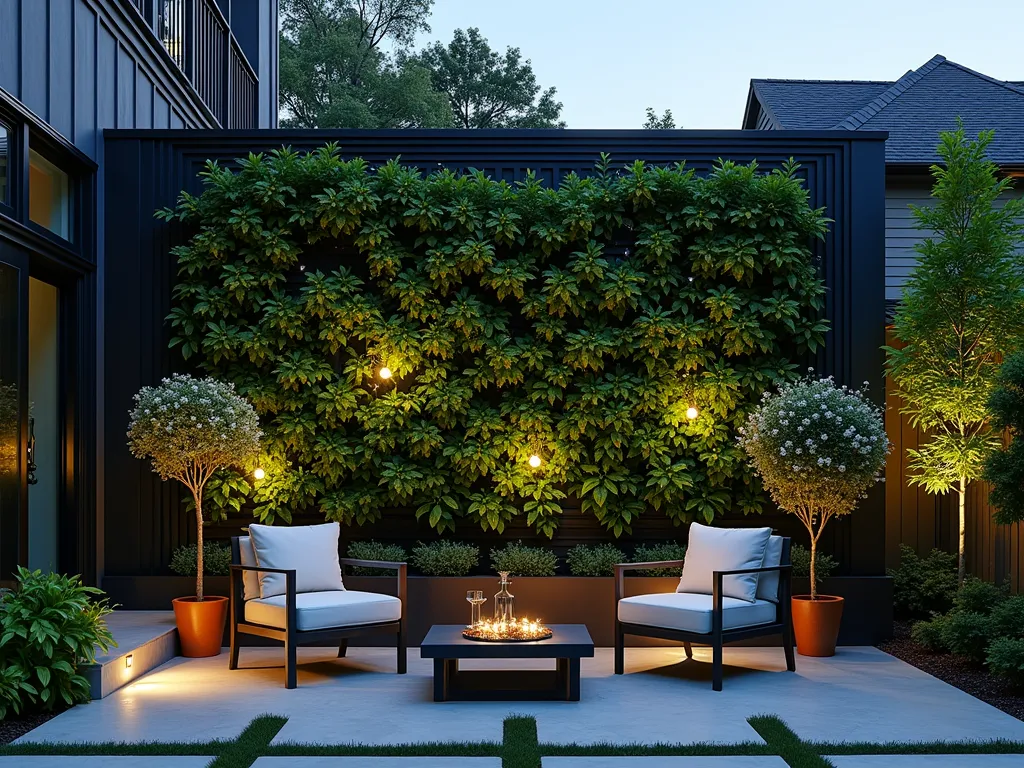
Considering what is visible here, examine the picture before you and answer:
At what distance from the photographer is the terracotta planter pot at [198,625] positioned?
6.43 metres

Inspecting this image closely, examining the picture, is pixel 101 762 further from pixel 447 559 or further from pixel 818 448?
pixel 818 448

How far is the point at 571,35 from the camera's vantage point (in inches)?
915

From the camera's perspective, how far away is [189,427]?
21.0 ft

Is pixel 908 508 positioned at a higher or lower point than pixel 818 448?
lower

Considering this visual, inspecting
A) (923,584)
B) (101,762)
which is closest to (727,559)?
(923,584)

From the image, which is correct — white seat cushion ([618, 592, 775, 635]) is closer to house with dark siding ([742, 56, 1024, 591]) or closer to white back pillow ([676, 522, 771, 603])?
white back pillow ([676, 522, 771, 603])

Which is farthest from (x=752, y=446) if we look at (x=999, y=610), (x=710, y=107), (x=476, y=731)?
(x=710, y=107)

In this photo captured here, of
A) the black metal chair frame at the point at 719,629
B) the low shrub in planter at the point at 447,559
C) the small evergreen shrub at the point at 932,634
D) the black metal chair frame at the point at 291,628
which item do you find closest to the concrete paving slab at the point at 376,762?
the black metal chair frame at the point at 291,628

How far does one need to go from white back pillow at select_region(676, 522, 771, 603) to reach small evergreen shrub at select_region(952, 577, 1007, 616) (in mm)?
1283

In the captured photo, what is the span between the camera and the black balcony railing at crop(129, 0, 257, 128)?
870 centimetres

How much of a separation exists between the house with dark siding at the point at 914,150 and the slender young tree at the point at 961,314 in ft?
1.72

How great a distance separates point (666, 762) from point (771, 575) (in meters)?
2.30

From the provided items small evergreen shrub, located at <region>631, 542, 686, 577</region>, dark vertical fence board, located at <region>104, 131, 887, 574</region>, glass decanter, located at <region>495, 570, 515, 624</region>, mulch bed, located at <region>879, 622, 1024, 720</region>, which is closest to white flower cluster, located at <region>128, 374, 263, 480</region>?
dark vertical fence board, located at <region>104, 131, 887, 574</region>

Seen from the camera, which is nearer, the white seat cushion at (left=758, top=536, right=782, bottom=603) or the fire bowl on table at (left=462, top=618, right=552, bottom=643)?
the fire bowl on table at (left=462, top=618, right=552, bottom=643)
